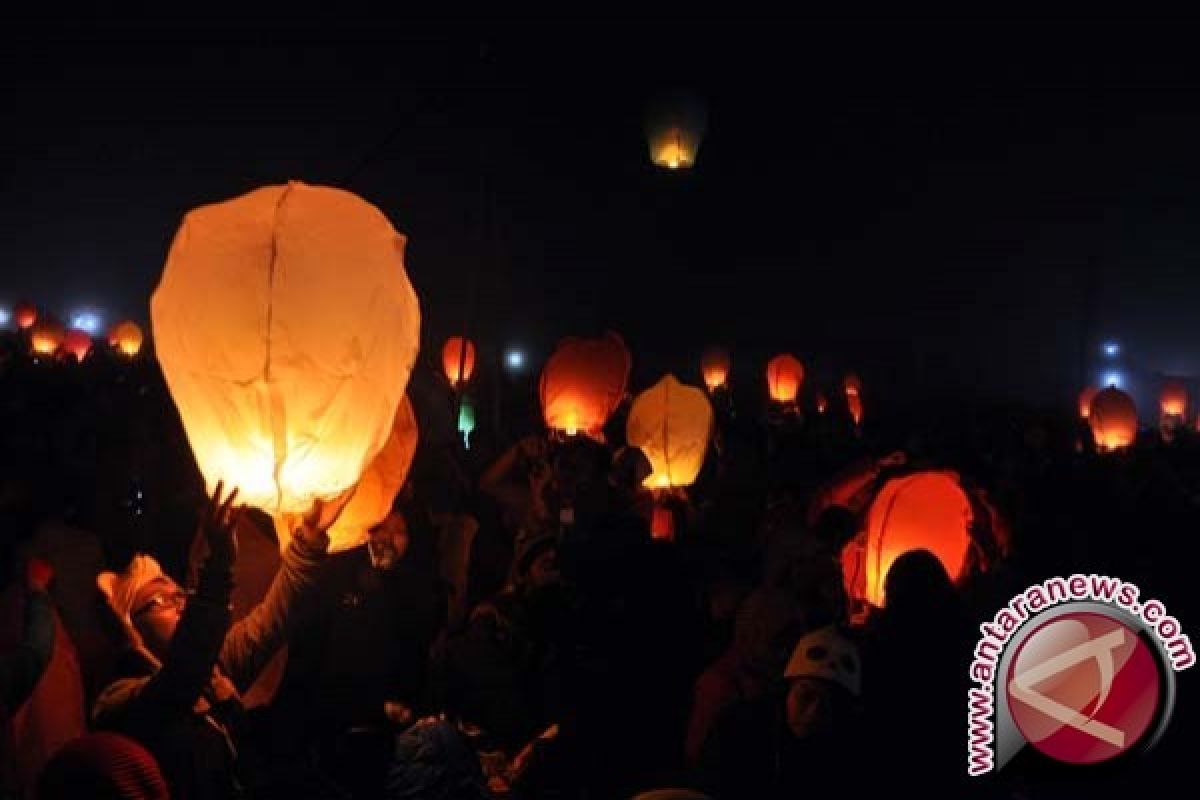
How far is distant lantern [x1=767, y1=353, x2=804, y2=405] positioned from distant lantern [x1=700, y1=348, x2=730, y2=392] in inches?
70.2

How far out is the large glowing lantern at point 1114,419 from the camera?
40.8ft

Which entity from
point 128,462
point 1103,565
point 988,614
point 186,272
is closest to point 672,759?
point 988,614

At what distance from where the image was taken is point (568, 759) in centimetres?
384

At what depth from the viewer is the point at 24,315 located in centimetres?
1948

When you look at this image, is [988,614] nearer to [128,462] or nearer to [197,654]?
[197,654]

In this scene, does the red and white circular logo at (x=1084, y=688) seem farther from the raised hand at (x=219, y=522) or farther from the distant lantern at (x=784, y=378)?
the distant lantern at (x=784, y=378)

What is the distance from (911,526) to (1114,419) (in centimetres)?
1002

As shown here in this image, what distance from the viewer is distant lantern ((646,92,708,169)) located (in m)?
8.88

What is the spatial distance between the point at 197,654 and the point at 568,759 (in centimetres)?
205

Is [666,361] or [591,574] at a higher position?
[666,361]

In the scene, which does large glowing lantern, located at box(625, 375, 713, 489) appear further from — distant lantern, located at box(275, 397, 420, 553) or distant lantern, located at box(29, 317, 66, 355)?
distant lantern, located at box(29, 317, 66, 355)

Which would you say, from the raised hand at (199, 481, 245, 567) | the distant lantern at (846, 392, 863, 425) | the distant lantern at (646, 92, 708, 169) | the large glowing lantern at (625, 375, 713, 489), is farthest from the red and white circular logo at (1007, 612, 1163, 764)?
the distant lantern at (846, 392, 863, 425)

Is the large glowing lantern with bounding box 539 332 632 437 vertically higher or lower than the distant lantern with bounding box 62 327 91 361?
lower

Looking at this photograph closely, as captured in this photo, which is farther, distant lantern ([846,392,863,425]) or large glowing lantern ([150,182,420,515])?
distant lantern ([846,392,863,425])
